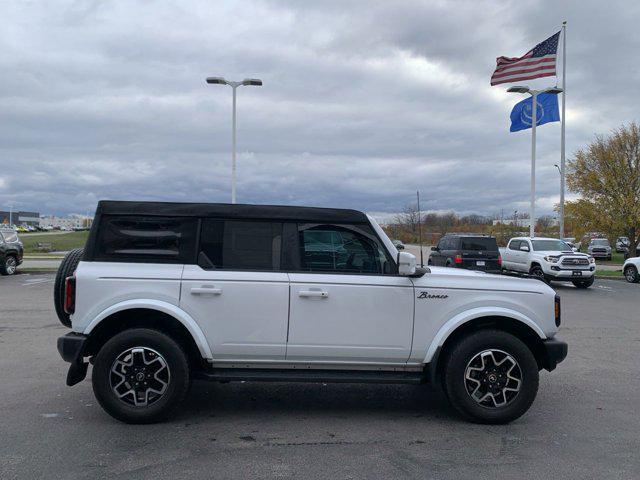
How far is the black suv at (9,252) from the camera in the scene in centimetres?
2053

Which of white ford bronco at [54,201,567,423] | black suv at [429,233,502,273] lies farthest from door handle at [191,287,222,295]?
black suv at [429,233,502,273]

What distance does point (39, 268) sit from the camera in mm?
23891

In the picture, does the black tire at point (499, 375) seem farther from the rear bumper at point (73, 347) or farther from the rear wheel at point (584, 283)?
the rear wheel at point (584, 283)

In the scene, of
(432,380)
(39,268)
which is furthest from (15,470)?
(39,268)

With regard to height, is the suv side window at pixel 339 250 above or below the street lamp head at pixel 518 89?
below

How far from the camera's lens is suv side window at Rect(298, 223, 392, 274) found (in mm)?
5073

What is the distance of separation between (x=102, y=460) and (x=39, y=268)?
73.3 feet

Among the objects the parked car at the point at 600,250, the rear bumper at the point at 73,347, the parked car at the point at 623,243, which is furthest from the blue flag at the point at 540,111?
the rear bumper at the point at 73,347

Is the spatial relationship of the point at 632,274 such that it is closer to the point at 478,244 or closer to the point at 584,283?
the point at 584,283

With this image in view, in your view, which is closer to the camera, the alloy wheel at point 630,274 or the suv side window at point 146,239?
the suv side window at point 146,239

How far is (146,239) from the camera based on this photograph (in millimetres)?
5031

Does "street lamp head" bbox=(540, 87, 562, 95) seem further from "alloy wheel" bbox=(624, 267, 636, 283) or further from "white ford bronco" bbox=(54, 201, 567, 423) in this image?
"white ford bronco" bbox=(54, 201, 567, 423)

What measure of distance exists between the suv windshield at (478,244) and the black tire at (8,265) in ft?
55.0

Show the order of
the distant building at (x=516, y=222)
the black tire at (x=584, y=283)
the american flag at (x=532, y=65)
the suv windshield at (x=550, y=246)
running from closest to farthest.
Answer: the black tire at (x=584, y=283) → the suv windshield at (x=550, y=246) → the american flag at (x=532, y=65) → the distant building at (x=516, y=222)
